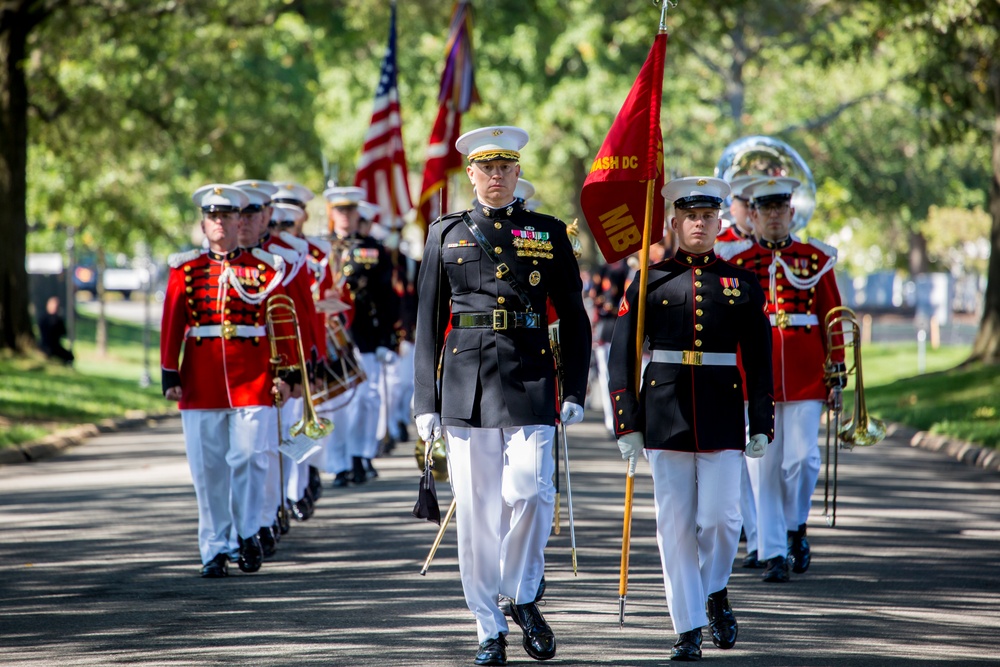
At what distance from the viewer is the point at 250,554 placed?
969cm

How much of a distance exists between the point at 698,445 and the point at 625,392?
0.41m

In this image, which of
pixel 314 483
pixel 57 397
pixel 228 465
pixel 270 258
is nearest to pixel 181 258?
pixel 270 258

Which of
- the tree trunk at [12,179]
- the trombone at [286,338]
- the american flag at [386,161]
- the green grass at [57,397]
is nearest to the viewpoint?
the trombone at [286,338]

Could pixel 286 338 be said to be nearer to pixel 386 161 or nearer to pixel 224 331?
pixel 224 331

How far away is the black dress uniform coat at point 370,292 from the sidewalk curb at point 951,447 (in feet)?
20.0

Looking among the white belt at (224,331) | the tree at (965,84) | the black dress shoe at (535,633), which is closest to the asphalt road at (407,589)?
the black dress shoe at (535,633)

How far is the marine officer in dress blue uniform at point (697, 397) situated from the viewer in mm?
7270

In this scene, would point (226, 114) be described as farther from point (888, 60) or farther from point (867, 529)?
point (867, 529)

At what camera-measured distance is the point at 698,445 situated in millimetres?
7262

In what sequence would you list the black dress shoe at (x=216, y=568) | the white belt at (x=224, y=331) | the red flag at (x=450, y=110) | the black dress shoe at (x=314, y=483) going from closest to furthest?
the black dress shoe at (x=216, y=568)
the white belt at (x=224, y=331)
the black dress shoe at (x=314, y=483)
the red flag at (x=450, y=110)

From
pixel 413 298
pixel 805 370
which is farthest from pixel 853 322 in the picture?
pixel 413 298

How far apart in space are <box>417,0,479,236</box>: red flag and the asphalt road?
729cm

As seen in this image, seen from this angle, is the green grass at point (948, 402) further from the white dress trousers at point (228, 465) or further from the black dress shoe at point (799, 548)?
the white dress trousers at point (228, 465)

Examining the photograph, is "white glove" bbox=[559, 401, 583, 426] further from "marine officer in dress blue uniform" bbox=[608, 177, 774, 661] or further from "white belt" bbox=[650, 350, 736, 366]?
"white belt" bbox=[650, 350, 736, 366]
